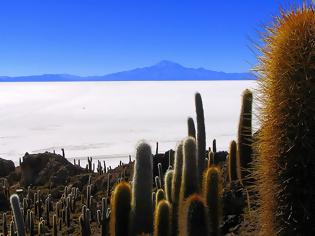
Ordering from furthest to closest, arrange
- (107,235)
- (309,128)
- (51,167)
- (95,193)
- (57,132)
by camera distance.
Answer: (57,132) < (51,167) < (95,193) < (107,235) < (309,128)

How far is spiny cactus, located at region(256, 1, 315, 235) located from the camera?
342 centimetres

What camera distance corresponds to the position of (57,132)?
4394 cm

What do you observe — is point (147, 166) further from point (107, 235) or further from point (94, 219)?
point (94, 219)

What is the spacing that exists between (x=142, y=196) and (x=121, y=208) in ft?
1.03

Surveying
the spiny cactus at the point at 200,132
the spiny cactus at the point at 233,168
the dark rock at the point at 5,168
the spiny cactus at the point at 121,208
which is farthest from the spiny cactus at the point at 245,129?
the dark rock at the point at 5,168

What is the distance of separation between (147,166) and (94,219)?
22.5 ft

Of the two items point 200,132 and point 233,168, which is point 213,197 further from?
point 200,132

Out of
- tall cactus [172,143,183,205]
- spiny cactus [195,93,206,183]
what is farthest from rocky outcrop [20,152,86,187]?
tall cactus [172,143,183,205]

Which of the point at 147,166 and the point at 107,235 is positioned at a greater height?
the point at 147,166

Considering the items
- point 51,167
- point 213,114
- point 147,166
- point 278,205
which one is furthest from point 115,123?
point 278,205

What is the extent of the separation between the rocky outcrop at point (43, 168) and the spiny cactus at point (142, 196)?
12.7 m

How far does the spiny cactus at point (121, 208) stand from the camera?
20.7ft

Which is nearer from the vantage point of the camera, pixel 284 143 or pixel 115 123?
pixel 284 143

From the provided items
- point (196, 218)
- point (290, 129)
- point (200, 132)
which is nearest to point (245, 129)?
point (200, 132)
